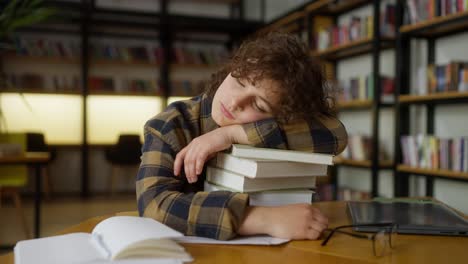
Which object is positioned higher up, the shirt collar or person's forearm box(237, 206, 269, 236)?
the shirt collar

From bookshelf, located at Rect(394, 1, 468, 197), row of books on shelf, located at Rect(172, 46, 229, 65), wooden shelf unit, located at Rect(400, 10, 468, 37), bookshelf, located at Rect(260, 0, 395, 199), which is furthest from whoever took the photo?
row of books on shelf, located at Rect(172, 46, 229, 65)

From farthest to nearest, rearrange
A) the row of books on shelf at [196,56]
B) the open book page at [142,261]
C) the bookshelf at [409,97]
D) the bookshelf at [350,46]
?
the row of books on shelf at [196,56]
the bookshelf at [350,46]
the bookshelf at [409,97]
the open book page at [142,261]

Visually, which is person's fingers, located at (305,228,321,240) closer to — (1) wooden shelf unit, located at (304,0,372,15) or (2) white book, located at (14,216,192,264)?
(2) white book, located at (14,216,192,264)

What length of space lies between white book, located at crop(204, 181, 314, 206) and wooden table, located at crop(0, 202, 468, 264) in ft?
0.35

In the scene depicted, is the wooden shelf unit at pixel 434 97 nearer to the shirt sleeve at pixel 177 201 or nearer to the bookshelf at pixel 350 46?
the bookshelf at pixel 350 46

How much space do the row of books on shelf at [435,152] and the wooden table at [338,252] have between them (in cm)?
226

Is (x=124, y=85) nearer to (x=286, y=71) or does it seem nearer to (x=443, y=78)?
(x=443, y=78)

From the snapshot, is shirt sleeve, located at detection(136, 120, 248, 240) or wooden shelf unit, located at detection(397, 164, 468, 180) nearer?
shirt sleeve, located at detection(136, 120, 248, 240)

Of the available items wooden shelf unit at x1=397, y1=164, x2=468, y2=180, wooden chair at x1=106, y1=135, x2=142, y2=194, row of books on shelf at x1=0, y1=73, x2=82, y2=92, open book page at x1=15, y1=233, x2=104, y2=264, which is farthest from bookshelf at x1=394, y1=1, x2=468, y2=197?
row of books on shelf at x1=0, y1=73, x2=82, y2=92

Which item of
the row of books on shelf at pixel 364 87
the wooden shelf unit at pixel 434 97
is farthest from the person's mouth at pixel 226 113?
the row of books on shelf at pixel 364 87

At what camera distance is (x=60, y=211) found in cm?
466

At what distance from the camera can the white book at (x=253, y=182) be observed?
0.81 metres

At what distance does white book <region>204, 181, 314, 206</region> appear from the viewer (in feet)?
2.75

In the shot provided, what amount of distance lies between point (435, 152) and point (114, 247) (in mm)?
2818
